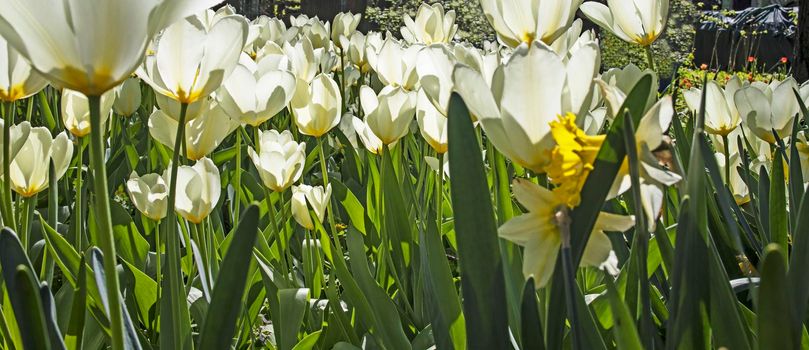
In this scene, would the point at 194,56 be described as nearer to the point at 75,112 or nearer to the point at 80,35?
the point at 80,35

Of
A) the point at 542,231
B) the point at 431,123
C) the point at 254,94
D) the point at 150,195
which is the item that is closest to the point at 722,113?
the point at 431,123

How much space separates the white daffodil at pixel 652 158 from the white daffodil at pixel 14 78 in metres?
0.72

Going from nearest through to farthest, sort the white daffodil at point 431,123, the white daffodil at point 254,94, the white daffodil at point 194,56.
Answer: the white daffodil at point 194,56
the white daffodil at point 254,94
the white daffodil at point 431,123

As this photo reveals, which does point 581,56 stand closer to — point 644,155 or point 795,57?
point 644,155

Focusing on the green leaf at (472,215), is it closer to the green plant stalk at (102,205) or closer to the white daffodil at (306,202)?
the green plant stalk at (102,205)

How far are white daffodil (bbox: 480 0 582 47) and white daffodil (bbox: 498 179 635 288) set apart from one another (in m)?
0.59

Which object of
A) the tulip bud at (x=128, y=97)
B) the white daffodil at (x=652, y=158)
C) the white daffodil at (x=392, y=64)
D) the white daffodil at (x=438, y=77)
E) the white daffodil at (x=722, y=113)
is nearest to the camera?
the white daffodil at (x=652, y=158)

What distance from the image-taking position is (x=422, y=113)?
4.41 feet

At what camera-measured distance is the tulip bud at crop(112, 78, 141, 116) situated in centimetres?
194

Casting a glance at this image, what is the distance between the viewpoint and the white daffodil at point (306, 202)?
1359mm

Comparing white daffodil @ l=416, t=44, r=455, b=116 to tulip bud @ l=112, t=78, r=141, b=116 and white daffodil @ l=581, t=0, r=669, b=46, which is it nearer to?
white daffodil @ l=581, t=0, r=669, b=46

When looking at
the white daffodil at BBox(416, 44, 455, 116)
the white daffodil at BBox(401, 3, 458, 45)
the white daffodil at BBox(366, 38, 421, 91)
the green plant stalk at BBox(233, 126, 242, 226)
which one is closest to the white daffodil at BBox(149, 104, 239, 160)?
the green plant stalk at BBox(233, 126, 242, 226)

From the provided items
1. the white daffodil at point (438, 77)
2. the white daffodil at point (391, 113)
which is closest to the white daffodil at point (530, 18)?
the white daffodil at point (438, 77)

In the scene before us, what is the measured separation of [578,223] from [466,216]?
3.2 inches
